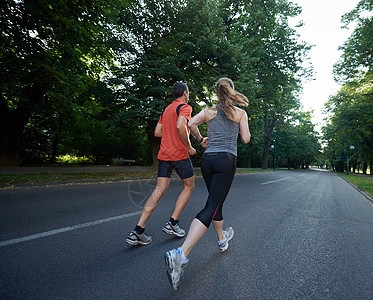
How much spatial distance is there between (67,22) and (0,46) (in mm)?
2330

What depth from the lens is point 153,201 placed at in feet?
8.88

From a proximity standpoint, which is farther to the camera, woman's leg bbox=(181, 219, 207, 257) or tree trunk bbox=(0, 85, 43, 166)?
tree trunk bbox=(0, 85, 43, 166)

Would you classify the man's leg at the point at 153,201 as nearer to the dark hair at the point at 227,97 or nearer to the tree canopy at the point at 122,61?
the dark hair at the point at 227,97

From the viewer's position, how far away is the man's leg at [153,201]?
2.66m

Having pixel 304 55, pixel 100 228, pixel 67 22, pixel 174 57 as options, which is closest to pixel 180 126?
pixel 100 228

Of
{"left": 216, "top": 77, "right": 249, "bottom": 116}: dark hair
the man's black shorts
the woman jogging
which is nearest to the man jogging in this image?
the man's black shorts

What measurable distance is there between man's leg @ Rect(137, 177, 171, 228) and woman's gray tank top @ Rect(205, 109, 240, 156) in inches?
34.4

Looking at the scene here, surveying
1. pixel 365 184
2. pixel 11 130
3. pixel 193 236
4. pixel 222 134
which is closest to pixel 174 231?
pixel 193 236

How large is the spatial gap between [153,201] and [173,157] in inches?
24.9

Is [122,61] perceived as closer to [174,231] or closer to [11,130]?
[11,130]

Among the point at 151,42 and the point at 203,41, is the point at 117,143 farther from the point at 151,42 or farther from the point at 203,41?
the point at 203,41

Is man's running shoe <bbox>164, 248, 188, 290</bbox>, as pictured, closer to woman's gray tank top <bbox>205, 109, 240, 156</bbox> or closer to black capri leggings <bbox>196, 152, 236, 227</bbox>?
black capri leggings <bbox>196, 152, 236, 227</bbox>

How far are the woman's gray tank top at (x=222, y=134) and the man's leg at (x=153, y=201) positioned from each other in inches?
34.4

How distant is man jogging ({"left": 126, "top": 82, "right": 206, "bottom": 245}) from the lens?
266 centimetres
